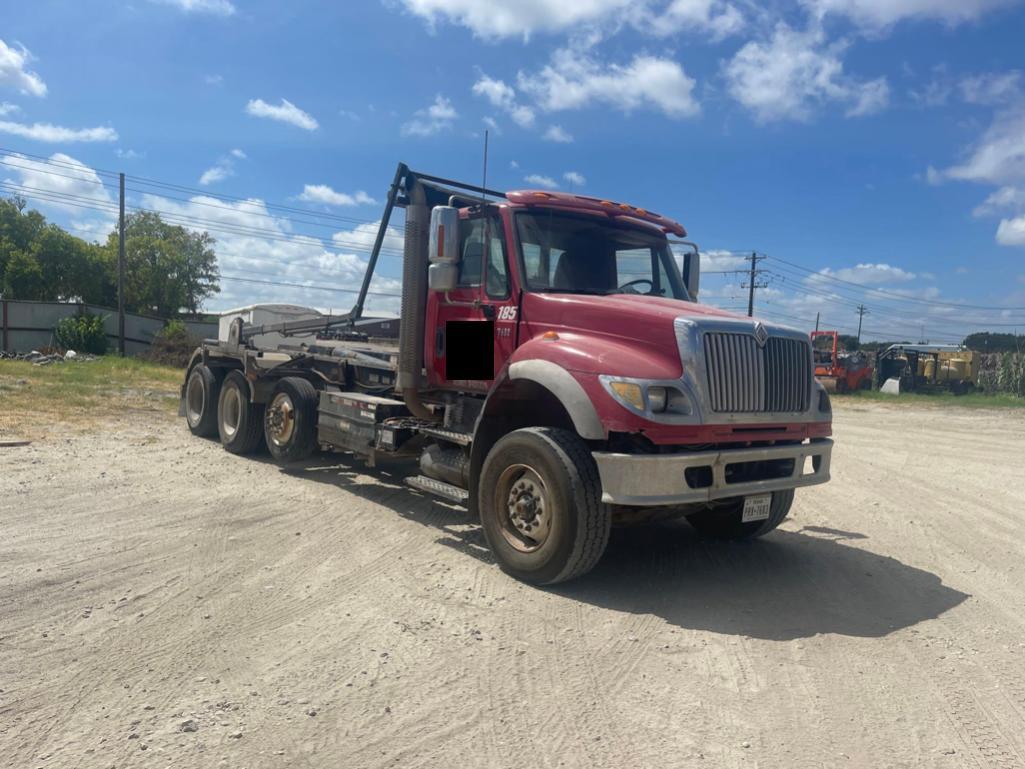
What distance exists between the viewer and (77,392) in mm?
16734

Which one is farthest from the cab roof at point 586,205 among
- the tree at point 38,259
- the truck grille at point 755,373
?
the tree at point 38,259

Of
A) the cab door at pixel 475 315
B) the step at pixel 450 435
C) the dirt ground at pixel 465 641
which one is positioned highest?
the cab door at pixel 475 315

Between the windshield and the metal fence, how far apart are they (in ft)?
98.1

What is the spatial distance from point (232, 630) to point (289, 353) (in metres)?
5.84

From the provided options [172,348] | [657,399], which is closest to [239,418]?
[657,399]

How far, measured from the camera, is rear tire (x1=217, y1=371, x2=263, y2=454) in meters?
10.0

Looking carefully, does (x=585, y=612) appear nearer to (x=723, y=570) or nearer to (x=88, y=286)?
(x=723, y=570)

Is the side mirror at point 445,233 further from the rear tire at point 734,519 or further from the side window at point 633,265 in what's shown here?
the rear tire at point 734,519

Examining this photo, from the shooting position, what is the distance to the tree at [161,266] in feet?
166

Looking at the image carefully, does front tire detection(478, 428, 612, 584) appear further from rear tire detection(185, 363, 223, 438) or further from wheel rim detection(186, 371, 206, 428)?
wheel rim detection(186, 371, 206, 428)

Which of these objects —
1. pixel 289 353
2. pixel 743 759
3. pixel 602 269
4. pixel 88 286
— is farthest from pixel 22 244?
pixel 743 759

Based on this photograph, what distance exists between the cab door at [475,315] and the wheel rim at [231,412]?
14.5 ft

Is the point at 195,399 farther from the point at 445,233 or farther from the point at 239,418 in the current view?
the point at 445,233

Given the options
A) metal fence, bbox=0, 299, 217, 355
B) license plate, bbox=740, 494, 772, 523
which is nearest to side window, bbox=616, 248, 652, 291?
license plate, bbox=740, 494, 772, 523
